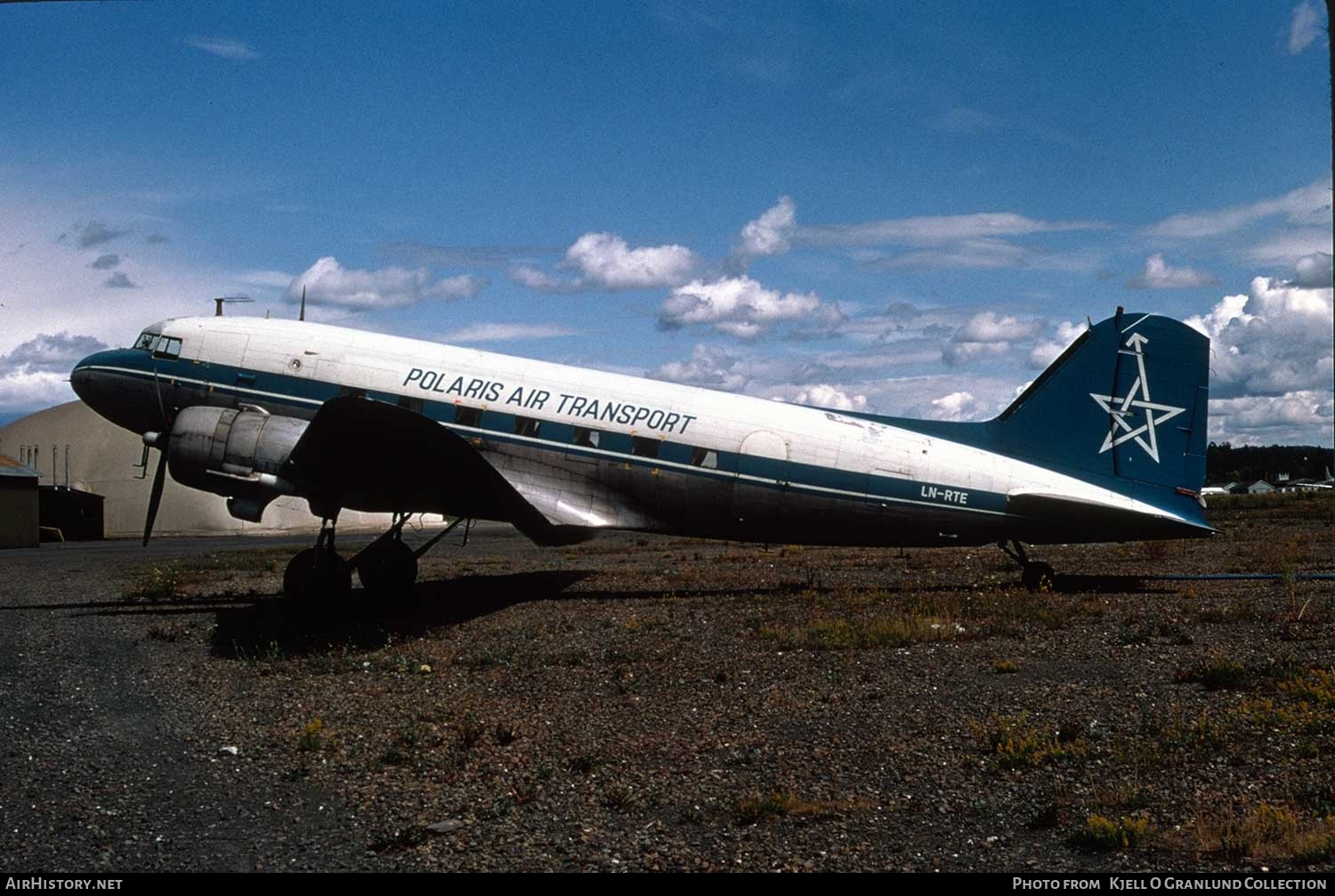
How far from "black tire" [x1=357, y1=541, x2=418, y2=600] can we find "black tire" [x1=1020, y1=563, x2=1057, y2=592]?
1026 cm

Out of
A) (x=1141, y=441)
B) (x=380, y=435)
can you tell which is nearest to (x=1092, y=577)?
(x=1141, y=441)

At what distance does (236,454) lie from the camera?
14648mm

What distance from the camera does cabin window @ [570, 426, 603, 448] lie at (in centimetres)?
1628

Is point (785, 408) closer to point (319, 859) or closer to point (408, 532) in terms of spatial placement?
point (319, 859)

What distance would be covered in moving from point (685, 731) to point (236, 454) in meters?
9.17

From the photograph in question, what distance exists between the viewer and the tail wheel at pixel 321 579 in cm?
1516

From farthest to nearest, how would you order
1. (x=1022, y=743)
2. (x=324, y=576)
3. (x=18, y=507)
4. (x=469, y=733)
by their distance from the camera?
(x=18, y=507) < (x=324, y=576) < (x=469, y=733) < (x=1022, y=743)

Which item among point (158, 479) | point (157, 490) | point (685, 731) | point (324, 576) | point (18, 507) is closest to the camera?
point (685, 731)

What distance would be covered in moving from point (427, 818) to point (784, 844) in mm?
2387

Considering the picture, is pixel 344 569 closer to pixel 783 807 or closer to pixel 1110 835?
pixel 783 807

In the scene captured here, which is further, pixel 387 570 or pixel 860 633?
pixel 387 570

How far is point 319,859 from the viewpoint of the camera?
5871 millimetres

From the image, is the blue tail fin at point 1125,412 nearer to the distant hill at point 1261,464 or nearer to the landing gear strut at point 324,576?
the landing gear strut at point 324,576

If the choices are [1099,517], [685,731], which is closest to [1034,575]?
[1099,517]
